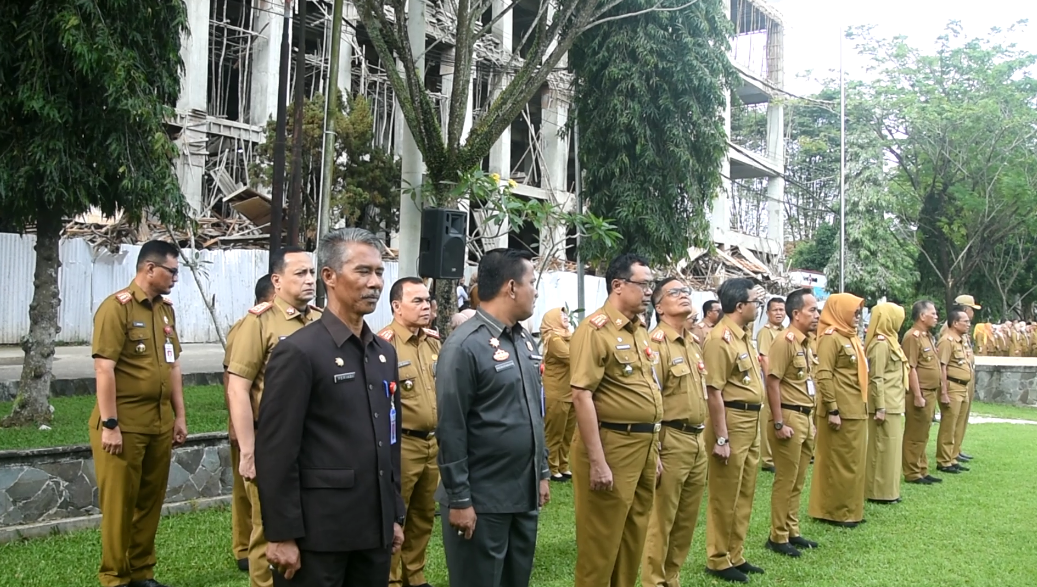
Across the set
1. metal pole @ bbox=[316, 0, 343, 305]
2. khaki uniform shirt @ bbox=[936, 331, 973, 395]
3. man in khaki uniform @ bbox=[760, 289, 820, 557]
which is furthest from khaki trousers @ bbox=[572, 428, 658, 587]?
khaki uniform shirt @ bbox=[936, 331, 973, 395]

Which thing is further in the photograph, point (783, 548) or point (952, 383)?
point (952, 383)

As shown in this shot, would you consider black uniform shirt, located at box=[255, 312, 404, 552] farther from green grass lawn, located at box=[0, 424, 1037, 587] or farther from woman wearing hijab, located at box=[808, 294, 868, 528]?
woman wearing hijab, located at box=[808, 294, 868, 528]

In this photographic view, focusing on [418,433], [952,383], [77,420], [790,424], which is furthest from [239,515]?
[952,383]

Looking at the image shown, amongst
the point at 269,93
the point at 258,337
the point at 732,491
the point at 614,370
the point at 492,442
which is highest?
the point at 269,93

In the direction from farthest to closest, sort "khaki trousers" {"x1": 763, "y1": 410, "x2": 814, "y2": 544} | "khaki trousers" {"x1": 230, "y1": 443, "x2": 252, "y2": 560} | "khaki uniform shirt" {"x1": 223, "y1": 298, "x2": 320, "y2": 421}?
"khaki trousers" {"x1": 763, "y1": 410, "x2": 814, "y2": 544}, "khaki trousers" {"x1": 230, "y1": 443, "x2": 252, "y2": 560}, "khaki uniform shirt" {"x1": 223, "y1": 298, "x2": 320, "y2": 421}

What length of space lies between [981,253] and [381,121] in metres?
19.9

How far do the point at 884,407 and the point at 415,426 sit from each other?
559 centimetres

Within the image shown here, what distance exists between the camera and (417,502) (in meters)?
5.43

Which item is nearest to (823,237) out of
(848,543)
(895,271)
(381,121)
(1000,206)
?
(895,271)

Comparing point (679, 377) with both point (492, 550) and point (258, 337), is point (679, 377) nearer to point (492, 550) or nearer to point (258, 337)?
point (492, 550)

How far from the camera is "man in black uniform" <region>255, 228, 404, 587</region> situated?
9.79ft

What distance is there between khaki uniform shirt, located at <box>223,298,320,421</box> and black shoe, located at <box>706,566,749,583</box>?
11.2 ft

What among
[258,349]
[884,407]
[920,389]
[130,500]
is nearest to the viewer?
[258,349]

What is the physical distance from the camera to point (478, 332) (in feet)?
12.8
